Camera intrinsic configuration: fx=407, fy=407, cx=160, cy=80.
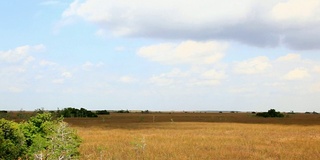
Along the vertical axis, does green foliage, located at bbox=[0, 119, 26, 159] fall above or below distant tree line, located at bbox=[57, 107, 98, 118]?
below

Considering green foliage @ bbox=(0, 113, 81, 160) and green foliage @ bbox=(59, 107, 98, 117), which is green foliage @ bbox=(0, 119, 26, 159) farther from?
green foliage @ bbox=(59, 107, 98, 117)

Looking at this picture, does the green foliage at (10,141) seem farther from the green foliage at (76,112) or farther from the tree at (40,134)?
the green foliage at (76,112)

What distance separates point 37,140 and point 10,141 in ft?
3.54

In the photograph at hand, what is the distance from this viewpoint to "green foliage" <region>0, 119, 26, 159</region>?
39.2 ft

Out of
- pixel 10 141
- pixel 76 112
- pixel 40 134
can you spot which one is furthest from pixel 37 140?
pixel 76 112

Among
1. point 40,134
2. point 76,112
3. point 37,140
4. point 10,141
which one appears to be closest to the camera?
point 10,141

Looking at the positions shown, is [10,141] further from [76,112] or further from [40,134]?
[76,112]

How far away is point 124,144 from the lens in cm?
2628

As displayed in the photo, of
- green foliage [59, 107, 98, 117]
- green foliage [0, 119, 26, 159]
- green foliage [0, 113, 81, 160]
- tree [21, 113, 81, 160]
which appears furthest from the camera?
green foliage [59, 107, 98, 117]

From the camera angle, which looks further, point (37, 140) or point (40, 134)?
point (40, 134)

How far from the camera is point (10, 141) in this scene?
39.8 ft

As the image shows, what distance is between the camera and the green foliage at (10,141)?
11945mm

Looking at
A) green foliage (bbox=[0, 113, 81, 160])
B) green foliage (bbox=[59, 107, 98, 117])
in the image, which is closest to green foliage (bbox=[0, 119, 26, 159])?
green foliage (bbox=[0, 113, 81, 160])

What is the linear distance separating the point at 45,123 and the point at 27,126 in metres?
0.66
